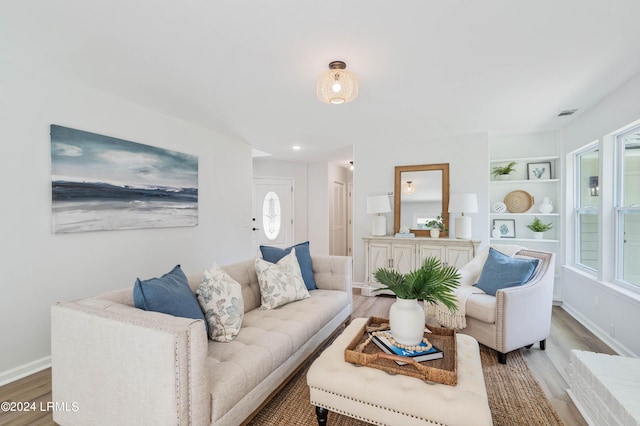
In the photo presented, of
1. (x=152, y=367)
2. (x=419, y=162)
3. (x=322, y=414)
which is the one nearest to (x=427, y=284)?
(x=322, y=414)

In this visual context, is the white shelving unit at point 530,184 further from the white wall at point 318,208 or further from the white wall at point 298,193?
the white wall at point 298,193

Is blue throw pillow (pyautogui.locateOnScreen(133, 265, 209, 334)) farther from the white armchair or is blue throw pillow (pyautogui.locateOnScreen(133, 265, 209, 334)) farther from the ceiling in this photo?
the white armchair

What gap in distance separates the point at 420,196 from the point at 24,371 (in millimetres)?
4438

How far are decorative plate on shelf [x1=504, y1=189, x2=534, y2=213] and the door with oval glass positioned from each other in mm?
3873

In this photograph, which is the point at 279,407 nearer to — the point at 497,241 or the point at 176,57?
the point at 176,57

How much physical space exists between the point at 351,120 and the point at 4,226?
10.5 feet

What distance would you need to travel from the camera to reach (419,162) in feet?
14.2

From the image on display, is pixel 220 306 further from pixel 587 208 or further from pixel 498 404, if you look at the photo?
pixel 587 208

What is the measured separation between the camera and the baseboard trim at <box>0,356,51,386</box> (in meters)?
2.11

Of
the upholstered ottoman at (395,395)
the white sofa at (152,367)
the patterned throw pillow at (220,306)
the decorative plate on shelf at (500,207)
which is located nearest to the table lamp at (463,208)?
the decorative plate on shelf at (500,207)

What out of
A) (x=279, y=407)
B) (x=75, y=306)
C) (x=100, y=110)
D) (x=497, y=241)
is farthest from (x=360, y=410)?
(x=497, y=241)

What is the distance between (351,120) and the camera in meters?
3.52

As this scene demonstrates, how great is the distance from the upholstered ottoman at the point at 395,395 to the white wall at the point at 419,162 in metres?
2.92

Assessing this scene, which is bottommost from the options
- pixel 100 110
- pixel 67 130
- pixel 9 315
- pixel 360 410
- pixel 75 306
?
pixel 360 410
